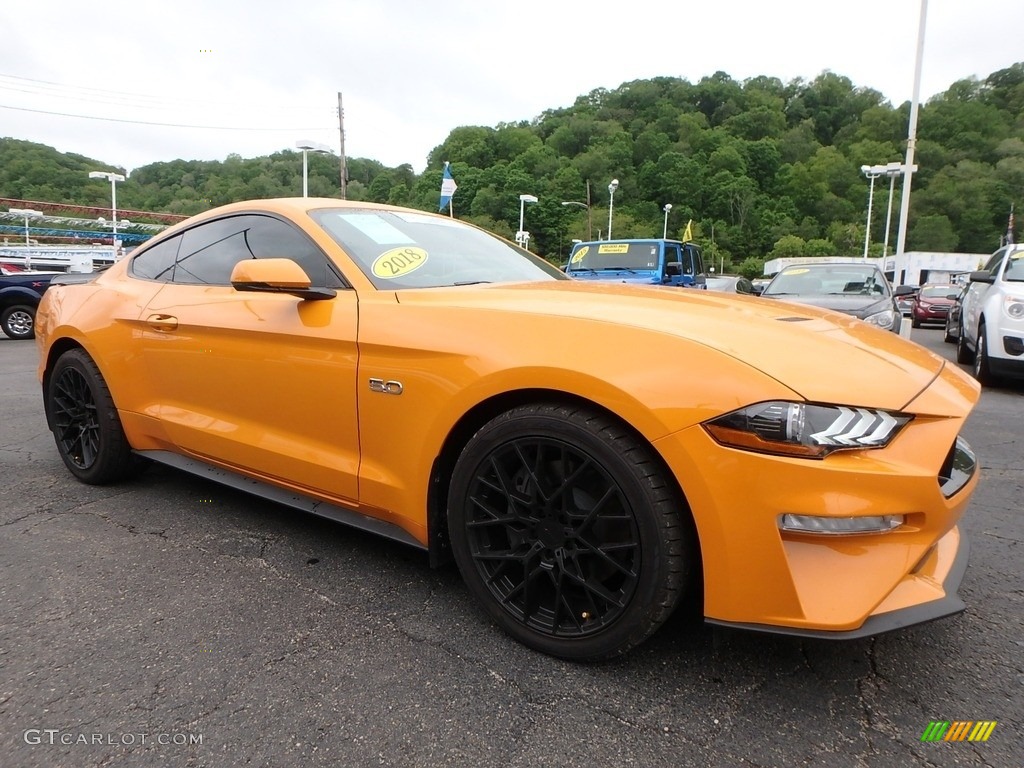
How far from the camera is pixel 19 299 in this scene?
11.6 m

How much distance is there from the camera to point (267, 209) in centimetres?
Result: 277

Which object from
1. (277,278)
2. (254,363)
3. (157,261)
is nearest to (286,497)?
(254,363)

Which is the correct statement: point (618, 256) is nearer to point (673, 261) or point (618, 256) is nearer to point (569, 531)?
point (673, 261)

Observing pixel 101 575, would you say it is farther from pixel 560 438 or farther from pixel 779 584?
pixel 779 584

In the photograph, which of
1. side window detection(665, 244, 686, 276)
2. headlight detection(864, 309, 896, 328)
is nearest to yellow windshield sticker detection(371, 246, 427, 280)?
headlight detection(864, 309, 896, 328)

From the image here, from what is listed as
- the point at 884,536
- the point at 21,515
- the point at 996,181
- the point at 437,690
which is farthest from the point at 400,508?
the point at 996,181

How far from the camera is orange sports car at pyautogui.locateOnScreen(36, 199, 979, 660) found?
151cm

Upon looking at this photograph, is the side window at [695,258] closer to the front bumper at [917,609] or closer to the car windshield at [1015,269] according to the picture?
the car windshield at [1015,269]

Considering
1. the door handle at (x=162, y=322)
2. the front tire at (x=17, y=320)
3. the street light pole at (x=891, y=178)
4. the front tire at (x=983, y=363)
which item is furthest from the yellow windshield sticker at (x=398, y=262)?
the street light pole at (x=891, y=178)

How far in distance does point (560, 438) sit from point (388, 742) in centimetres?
85

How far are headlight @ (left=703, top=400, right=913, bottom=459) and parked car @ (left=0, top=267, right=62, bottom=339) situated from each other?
13.4 metres

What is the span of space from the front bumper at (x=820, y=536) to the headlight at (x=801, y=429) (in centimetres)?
2

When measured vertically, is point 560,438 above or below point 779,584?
above

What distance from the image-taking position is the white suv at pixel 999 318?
20.6ft
